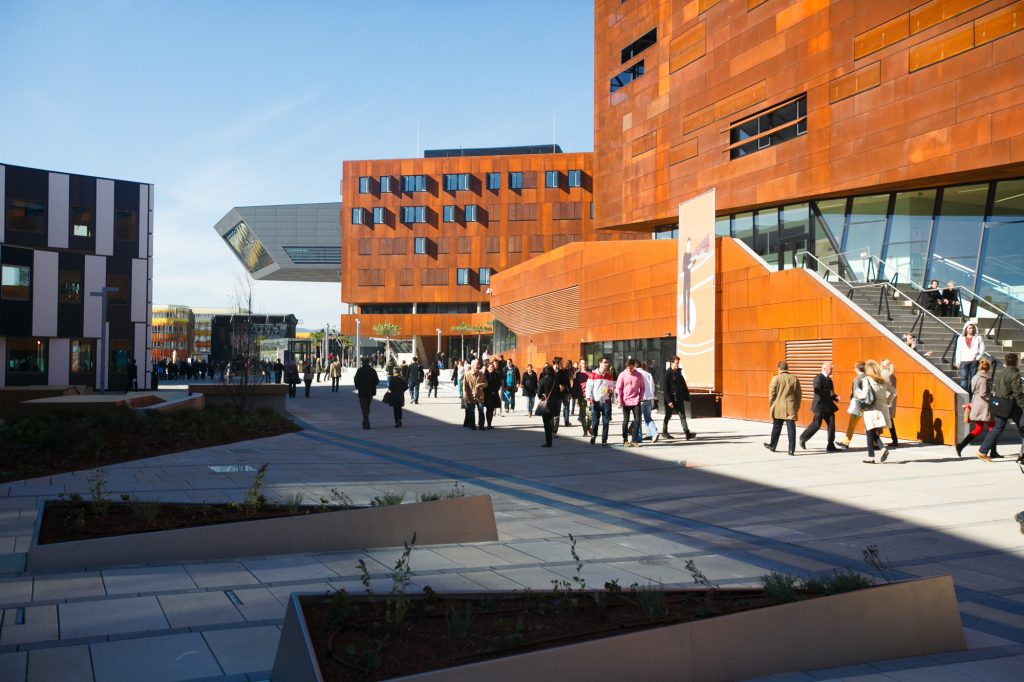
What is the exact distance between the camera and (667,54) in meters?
33.3

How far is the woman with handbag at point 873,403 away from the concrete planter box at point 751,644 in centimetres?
1009

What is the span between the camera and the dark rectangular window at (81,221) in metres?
43.2

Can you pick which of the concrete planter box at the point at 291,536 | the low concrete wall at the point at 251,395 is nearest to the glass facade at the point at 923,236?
the low concrete wall at the point at 251,395

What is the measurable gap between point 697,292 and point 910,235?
6175mm

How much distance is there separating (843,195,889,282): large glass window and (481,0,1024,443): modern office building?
59mm

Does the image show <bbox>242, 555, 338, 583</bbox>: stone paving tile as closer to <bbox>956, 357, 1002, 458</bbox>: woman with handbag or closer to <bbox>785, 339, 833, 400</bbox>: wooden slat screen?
<bbox>956, 357, 1002, 458</bbox>: woman with handbag

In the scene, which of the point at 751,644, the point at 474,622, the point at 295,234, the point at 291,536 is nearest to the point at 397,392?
the point at 291,536

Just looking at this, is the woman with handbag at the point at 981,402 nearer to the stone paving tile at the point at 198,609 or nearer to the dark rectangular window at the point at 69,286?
the stone paving tile at the point at 198,609

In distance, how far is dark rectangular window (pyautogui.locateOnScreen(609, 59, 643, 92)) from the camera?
1403 inches

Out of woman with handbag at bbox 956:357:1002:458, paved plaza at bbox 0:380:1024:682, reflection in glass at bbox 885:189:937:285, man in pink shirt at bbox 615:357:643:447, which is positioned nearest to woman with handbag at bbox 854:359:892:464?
paved plaza at bbox 0:380:1024:682

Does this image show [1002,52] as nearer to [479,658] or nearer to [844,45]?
[844,45]

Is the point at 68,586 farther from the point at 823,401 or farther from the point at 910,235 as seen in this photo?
Result: the point at 910,235

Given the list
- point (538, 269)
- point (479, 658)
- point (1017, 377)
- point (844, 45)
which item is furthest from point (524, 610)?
point (538, 269)

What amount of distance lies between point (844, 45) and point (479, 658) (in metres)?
24.5
